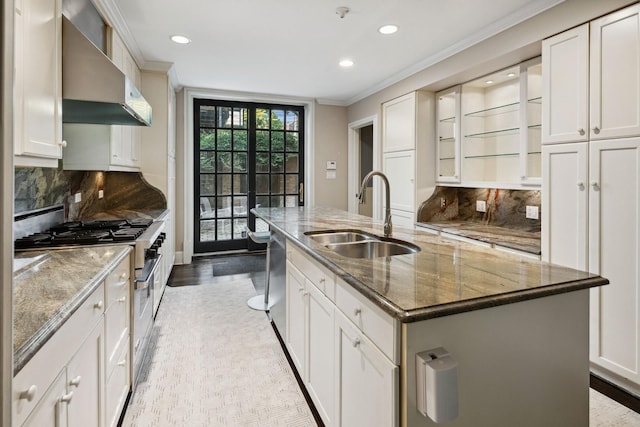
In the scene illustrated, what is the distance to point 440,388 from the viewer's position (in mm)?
939

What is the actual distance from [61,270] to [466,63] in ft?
11.4

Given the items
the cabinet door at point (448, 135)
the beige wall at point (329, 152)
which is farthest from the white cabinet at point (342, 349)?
the beige wall at point (329, 152)

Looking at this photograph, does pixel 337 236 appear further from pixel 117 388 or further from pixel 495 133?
pixel 495 133

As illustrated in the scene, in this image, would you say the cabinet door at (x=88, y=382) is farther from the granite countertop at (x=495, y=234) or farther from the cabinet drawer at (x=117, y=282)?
the granite countertop at (x=495, y=234)

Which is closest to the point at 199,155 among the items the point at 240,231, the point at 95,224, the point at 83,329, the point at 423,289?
the point at 240,231

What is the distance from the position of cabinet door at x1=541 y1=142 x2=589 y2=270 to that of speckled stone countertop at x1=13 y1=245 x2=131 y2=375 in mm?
2756

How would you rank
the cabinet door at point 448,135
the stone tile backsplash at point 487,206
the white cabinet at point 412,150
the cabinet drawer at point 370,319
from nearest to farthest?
the cabinet drawer at point 370,319, the stone tile backsplash at point 487,206, the cabinet door at point 448,135, the white cabinet at point 412,150

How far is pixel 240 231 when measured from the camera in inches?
221

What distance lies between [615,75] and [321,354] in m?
2.37

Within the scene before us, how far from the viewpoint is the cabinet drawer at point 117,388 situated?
155 centimetres

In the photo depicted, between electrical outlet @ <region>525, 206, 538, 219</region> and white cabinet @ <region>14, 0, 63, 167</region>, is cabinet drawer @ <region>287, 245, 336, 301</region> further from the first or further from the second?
electrical outlet @ <region>525, 206, 538, 219</region>

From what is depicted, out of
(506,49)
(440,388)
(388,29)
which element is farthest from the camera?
(388,29)

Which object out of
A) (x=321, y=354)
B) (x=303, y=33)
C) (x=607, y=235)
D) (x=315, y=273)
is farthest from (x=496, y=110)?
(x=321, y=354)

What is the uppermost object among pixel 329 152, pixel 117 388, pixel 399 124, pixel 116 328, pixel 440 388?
pixel 399 124
